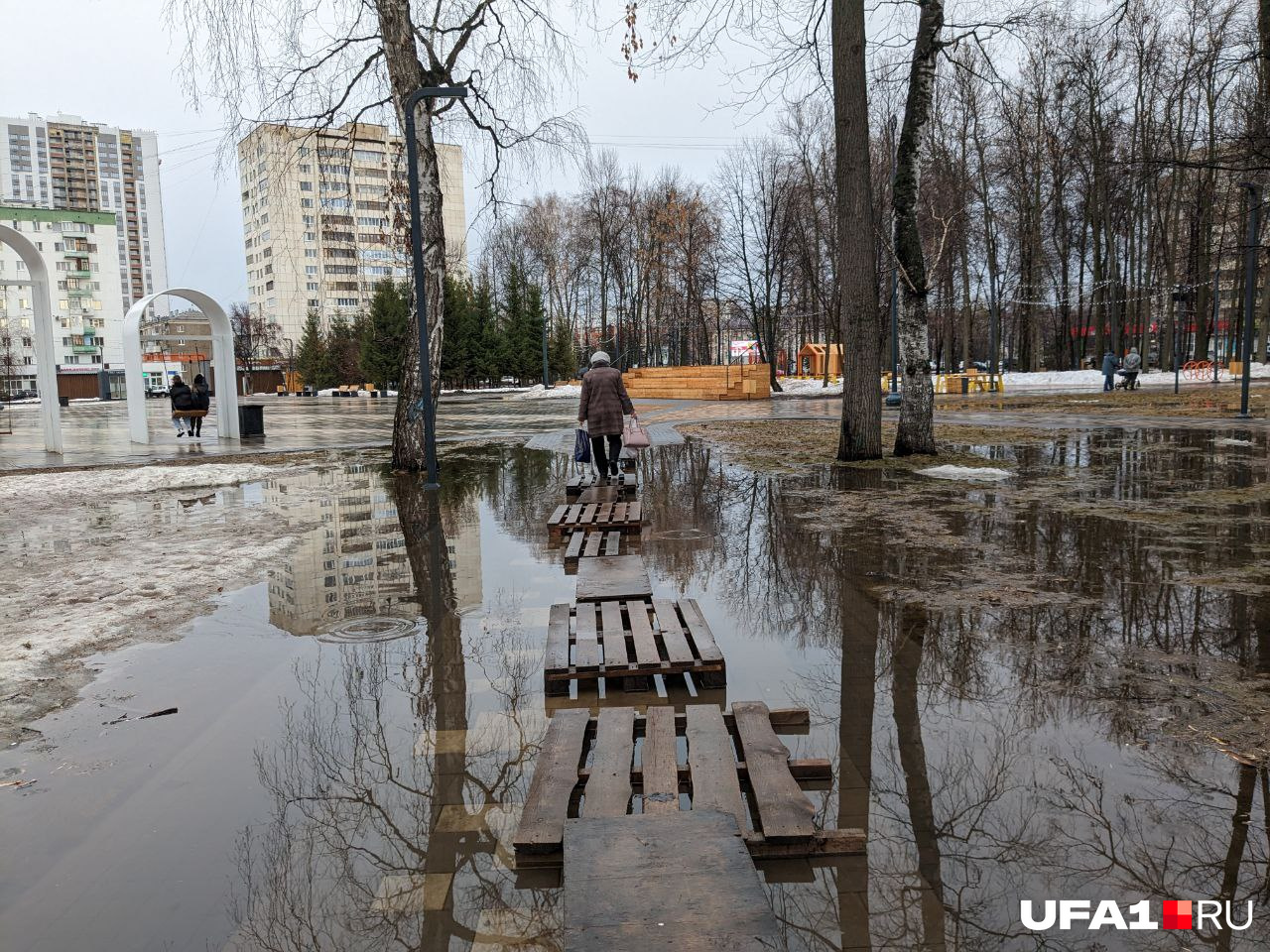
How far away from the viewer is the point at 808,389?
4553 centimetres

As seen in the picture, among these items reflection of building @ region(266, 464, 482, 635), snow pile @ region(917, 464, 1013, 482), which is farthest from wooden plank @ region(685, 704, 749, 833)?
snow pile @ region(917, 464, 1013, 482)

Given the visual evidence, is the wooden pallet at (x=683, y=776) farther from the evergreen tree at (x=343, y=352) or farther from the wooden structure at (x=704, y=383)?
the evergreen tree at (x=343, y=352)

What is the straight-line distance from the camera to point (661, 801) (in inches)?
132

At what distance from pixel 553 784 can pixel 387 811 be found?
63 centimetres

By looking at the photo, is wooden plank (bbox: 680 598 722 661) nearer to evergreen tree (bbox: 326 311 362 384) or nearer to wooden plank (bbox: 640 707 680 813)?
wooden plank (bbox: 640 707 680 813)

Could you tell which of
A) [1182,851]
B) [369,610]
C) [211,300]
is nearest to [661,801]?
[1182,851]

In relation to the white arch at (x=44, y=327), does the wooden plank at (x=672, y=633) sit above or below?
below

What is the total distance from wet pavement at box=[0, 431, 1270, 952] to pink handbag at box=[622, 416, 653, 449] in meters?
3.72

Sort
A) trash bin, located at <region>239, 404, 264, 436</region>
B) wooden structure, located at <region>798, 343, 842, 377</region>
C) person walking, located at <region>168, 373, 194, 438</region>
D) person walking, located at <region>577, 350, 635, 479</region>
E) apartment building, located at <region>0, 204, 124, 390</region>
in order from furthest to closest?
1. apartment building, located at <region>0, 204, 124, 390</region>
2. wooden structure, located at <region>798, 343, 842, 377</region>
3. trash bin, located at <region>239, 404, 264, 436</region>
4. person walking, located at <region>168, 373, 194, 438</region>
5. person walking, located at <region>577, 350, 635, 479</region>

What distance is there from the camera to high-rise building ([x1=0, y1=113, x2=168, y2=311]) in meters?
134

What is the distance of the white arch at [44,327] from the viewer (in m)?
18.7

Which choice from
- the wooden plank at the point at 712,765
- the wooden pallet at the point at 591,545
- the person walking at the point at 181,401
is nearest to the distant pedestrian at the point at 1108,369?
the person walking at the point at 181,401

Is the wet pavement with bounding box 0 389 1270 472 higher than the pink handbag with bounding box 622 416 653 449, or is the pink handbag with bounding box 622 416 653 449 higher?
the pink handbag with bounding box 622 416 653 449

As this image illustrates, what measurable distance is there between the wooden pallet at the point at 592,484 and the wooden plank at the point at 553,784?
7472 mm
